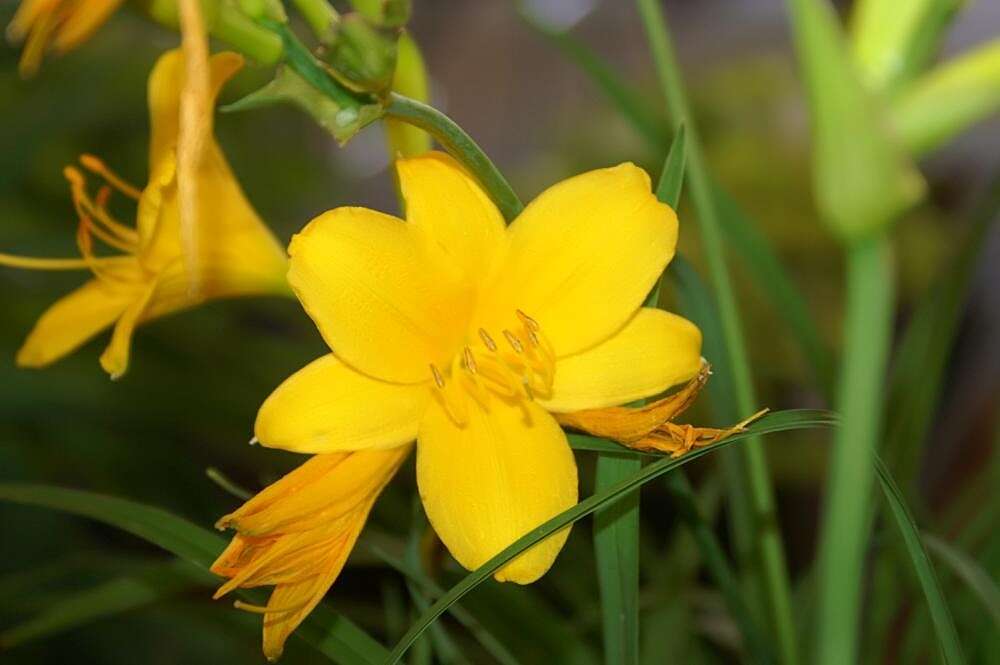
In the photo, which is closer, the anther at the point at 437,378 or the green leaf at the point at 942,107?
the green leaf at the point at 942,107

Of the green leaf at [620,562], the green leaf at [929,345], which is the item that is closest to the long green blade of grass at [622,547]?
the green leaf at [620,562]

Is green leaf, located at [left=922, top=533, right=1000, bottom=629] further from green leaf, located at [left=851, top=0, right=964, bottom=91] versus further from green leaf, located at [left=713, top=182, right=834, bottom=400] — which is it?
green leaf, located at [left=851, top=0, right=964, bottom=91]

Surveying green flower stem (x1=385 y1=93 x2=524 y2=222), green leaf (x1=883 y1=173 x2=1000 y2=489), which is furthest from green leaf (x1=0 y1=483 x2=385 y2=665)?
green leaf (x1=883 y1=173 x2=1000 y2=489)

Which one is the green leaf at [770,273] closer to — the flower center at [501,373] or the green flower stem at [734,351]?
the green flower stem at [734,351]

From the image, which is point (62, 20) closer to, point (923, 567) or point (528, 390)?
point (528, 390)

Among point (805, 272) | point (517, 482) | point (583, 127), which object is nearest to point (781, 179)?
point (805, 272)

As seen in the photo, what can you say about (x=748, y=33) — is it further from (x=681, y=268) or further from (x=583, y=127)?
(x=681, y=268)

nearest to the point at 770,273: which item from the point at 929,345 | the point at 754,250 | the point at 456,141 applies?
the point at 754,250

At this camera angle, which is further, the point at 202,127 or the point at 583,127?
the point at 583,127
